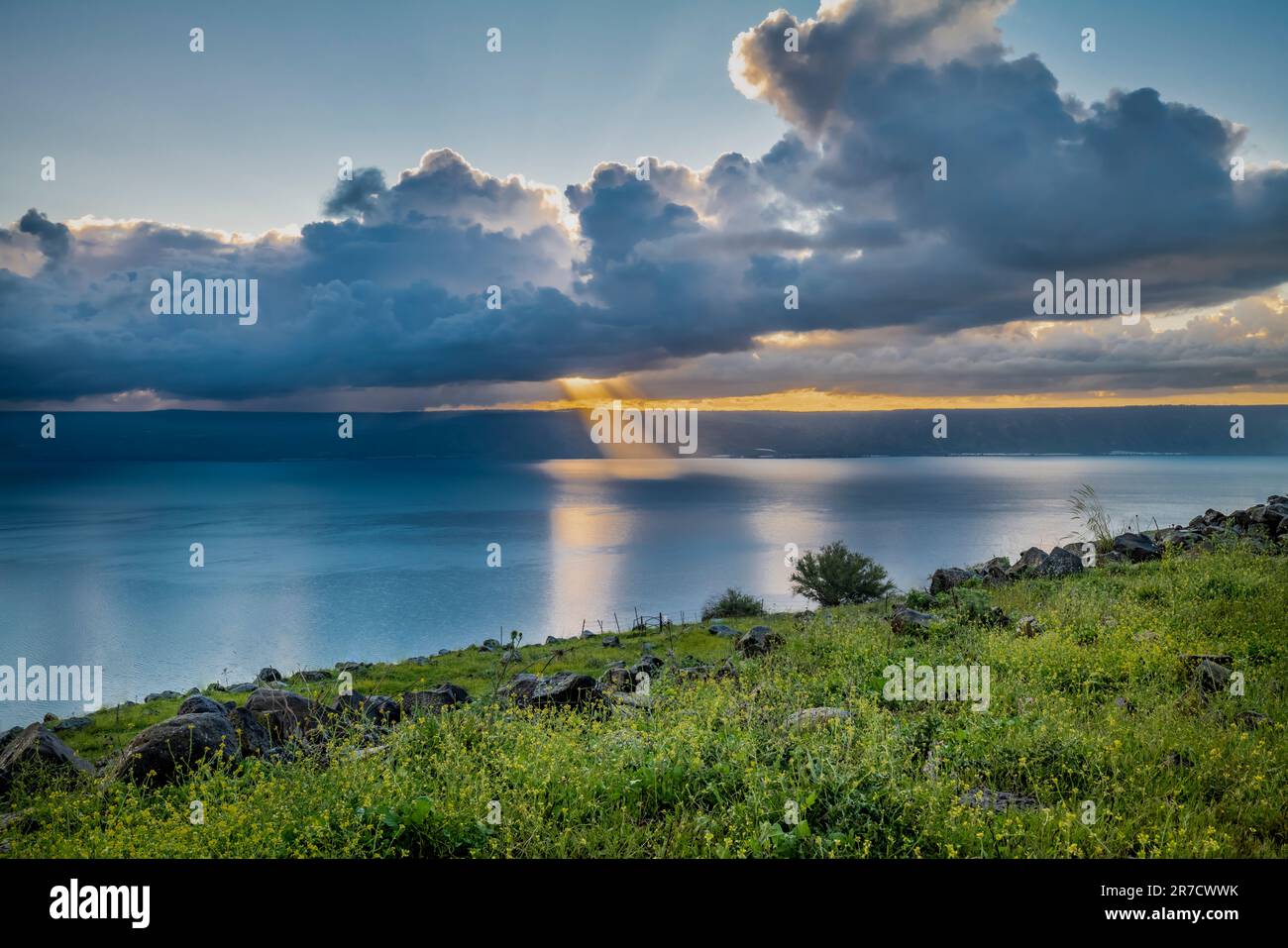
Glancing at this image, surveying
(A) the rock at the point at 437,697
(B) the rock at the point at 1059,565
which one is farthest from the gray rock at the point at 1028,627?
(A) the rock at the point at 437,697

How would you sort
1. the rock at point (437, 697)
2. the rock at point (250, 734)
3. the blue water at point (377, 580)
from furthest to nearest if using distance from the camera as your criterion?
the blue water at point (377, 580) < the rock at point (437, 697) < the rock at point (250, 734)

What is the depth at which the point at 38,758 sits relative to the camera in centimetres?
940

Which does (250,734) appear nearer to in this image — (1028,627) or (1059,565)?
(1028,627)

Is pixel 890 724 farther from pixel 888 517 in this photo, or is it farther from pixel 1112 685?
pixel 888 517

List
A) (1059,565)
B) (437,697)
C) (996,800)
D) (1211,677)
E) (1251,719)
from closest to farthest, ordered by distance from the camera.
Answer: (996,800) < (1251,719) < (1211,677) < (437,697) < (1059,565)

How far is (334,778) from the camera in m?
6.92

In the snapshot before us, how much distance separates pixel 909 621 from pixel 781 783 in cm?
1018

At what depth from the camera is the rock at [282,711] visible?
426 inches

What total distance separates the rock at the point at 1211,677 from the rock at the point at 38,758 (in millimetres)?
15864

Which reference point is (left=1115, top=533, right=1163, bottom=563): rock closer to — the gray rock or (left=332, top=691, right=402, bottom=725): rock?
the gray rock

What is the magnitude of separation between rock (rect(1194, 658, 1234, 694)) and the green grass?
306 millimetres

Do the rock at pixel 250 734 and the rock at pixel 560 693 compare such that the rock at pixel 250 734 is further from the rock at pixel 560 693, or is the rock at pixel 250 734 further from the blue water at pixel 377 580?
the blue water at pixel 377 580

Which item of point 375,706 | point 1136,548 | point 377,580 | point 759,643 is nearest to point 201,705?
point 375,706
